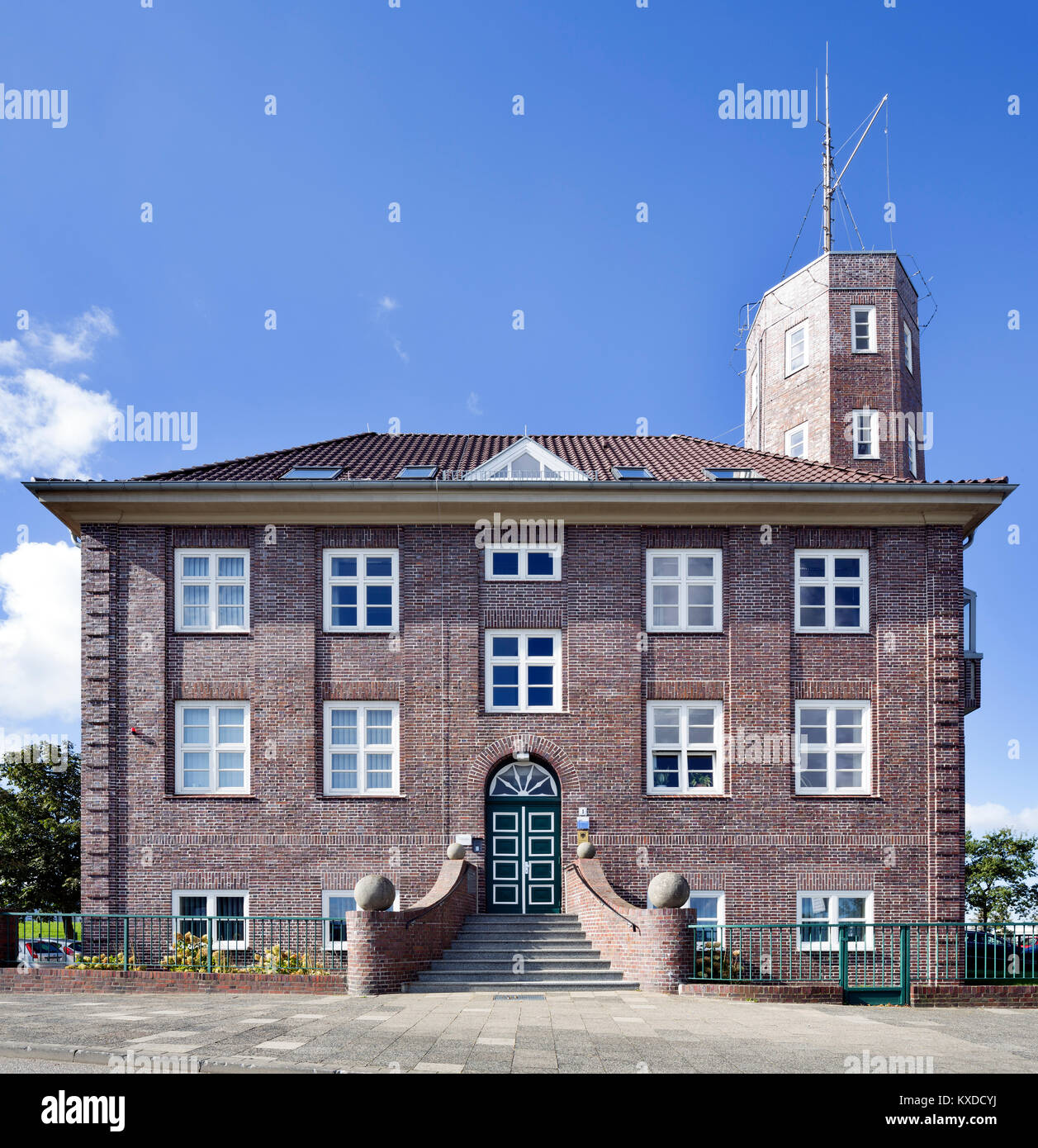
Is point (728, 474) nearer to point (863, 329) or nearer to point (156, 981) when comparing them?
point (863, 329)

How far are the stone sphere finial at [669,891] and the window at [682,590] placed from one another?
23.8ft

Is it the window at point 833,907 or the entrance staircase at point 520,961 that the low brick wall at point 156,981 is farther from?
the window at point 833,907

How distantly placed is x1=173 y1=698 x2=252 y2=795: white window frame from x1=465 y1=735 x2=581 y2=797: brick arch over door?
15.3ft

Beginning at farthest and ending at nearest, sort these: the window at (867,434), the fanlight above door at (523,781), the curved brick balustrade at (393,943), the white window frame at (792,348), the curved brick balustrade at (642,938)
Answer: the white window frame at (792,348)
the window at (867,434)
the fanlight above door at (523,781)
the curved brick balustrade at (642,938)
the curved brick balustrade at (393,943)

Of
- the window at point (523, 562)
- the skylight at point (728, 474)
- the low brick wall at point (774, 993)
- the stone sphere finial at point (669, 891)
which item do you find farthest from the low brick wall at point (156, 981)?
the skylight at point (728, 474)

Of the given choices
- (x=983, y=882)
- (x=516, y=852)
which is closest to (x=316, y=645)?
(x=516, y=852)

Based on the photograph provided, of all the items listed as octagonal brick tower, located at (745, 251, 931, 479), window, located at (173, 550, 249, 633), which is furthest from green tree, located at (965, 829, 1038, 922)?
window, located at (173, 550, 249, 633)

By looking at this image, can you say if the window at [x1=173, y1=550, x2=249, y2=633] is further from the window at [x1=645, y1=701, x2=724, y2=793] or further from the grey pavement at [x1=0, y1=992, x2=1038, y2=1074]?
the window at [x1=645, y1=701, x2=724, y2=793]

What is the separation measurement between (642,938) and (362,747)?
796cm

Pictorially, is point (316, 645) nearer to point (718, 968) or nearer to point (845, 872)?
point (718, 968)

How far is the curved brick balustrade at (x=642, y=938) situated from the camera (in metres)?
17.8

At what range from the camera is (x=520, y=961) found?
19.5 metres

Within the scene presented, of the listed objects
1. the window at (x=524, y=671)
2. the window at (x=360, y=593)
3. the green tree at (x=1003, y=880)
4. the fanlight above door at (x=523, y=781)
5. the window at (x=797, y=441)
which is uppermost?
the window at (x=797, y=441)

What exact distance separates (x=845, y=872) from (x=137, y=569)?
1608 centimetres
